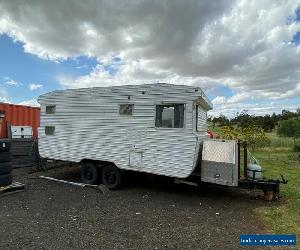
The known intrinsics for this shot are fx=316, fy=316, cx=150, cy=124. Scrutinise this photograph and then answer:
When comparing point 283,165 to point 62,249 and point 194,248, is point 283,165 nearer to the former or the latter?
point 194,248

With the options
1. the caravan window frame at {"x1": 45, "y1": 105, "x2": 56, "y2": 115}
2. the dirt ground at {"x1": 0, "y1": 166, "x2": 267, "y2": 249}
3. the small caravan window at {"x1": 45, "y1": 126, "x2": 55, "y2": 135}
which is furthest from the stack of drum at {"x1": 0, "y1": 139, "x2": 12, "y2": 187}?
the caravan window frame at {"x1": 45, "y1": 105, "x2": 56, "y2": 115}

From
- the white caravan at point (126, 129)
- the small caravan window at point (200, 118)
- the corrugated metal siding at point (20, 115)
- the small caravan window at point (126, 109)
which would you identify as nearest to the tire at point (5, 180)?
the white caravan at point (126, 129)

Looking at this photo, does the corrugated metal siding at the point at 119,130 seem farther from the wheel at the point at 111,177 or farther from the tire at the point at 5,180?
the tire at the point at 5,180

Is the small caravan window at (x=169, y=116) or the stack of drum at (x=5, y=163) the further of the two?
the stack of drum at (x=5, y=163)

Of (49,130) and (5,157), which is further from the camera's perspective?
(49,130)

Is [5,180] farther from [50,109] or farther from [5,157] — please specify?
[50,109]

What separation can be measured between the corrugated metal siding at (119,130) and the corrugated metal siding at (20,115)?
376cm

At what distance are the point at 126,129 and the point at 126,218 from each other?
3.13m

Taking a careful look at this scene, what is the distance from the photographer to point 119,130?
9.76 metres

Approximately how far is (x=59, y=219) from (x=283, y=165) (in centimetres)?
1267

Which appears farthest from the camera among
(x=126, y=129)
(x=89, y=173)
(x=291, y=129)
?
(x=291, y=129)

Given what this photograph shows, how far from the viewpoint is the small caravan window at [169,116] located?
876cm

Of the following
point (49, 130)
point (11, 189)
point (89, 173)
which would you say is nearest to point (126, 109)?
point (89, 173)

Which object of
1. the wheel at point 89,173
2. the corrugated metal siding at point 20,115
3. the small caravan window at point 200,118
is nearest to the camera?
the small caravan window at point 200,118
